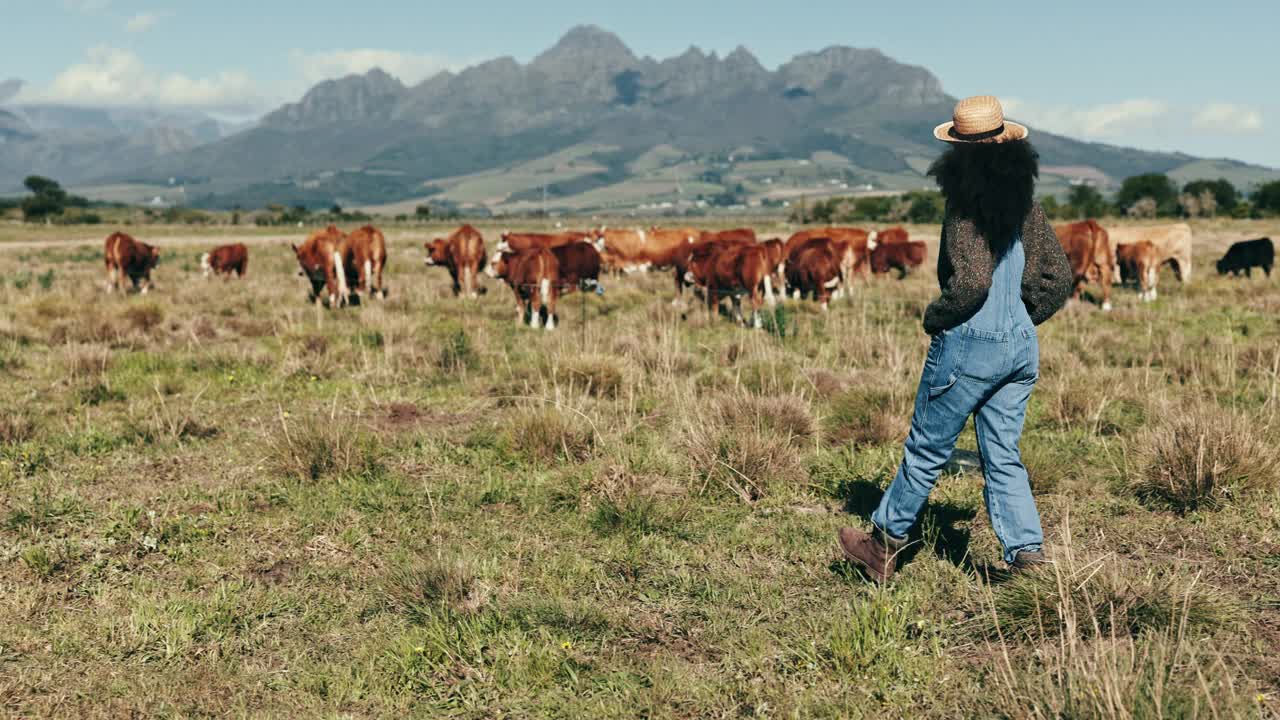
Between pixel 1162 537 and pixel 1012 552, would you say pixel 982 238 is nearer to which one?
pixel 1012 552

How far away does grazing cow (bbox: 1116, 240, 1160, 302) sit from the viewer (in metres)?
20.2

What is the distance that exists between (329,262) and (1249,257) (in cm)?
2523

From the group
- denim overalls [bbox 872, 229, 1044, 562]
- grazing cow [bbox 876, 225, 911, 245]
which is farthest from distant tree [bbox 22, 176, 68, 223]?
denim overalls [bbox 872, 229, 1044, 562]

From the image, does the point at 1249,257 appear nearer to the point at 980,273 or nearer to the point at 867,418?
the point at 867,418

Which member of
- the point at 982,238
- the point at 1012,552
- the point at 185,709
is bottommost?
the point at 185,709

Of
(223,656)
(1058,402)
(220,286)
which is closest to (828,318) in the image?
(1058,402)

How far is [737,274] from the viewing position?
16.6 meters

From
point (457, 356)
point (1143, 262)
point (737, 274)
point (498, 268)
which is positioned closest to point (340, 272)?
point (498, 268)

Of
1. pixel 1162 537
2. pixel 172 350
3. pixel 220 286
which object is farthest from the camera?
pixel 220 286

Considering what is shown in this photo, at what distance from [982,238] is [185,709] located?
13.4 ft

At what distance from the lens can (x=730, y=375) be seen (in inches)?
389

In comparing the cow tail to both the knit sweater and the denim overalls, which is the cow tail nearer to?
the denim overalls

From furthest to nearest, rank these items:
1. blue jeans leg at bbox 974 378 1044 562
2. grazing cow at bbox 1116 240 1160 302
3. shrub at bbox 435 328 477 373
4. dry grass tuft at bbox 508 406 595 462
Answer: grazing cow at bbox 1116 240 1160 302 → shrub at bbox 435 328 477 373 → dry grass tuft at bbox 508 406 595 462 → blue jeans leg at bbox 974 378 1044 562

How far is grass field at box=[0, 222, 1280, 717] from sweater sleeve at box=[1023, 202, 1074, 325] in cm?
119
